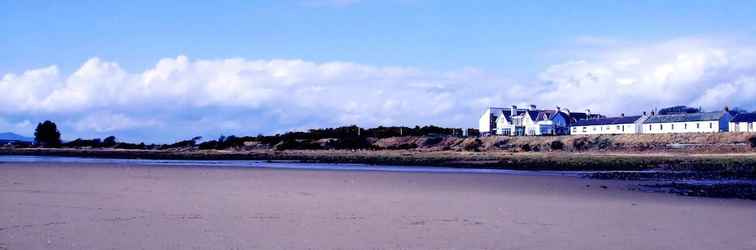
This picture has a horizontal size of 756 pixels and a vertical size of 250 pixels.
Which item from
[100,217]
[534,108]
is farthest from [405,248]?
[534,108]

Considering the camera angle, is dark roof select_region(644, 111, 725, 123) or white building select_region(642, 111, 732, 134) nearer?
white building select_region(642, 111, 732, 134)

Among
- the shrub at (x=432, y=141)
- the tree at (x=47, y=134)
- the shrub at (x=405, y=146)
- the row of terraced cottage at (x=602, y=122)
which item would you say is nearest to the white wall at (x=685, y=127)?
the row of terraced cottage at (x=602, y=122)

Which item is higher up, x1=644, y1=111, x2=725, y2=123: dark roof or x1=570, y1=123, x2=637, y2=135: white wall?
x1=644, y1=111, x2=725, y2=123: dark roof

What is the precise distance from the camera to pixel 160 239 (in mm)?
10211

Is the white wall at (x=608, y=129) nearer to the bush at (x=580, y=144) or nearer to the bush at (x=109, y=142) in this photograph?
the bush at (x=580, y=144)

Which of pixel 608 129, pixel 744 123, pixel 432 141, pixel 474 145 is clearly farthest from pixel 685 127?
pixel 432 141

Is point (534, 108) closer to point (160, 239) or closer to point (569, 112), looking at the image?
point (569, 112)

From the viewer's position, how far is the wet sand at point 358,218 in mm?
10266

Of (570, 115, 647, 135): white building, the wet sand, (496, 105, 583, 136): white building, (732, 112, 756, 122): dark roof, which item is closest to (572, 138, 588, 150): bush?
(570, 115, 647, 135): white building

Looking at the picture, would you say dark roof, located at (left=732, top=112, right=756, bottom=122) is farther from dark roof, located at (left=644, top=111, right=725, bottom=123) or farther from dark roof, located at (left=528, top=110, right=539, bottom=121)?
dark roof, located at (left=528, top=110, right=539, bottom=121)

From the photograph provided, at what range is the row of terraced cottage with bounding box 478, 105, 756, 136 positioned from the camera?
69.0 meters

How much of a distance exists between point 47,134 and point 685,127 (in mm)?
80598

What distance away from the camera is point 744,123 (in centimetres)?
6638

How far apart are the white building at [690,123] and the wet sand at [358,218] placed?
183 feet
